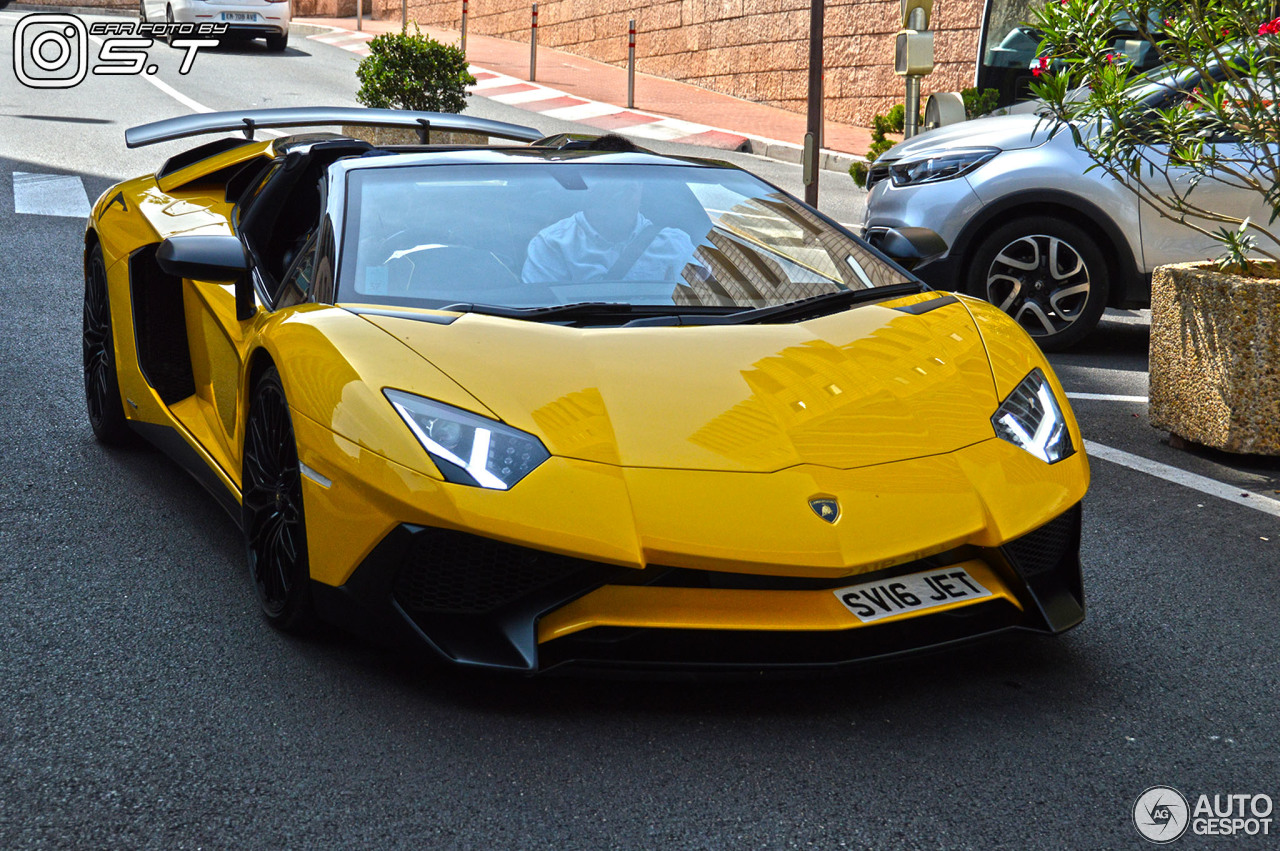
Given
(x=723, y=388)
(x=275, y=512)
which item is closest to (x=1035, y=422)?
(x=723, y=388)

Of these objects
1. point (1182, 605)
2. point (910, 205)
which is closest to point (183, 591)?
point (1182, 605)

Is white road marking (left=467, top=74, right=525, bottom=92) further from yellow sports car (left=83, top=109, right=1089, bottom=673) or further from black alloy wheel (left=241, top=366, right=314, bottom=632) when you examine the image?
black alloy wheel (left=241, top=366, right=314, bottom=632)

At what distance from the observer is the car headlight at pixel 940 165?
7289 mm

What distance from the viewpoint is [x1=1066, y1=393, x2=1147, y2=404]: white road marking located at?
6254 mm

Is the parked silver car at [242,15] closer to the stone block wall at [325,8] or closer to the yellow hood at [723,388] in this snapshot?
the stone block wall at [325,8]

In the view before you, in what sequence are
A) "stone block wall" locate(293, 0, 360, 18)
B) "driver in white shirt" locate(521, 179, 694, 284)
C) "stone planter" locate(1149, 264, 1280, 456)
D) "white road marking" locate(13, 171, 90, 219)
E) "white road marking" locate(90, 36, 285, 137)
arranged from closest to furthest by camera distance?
"driver in white shirt" locate(521, 179, 694, 284)
"stone planter" locate(1149, 264, 1280, 456)
"white road marking" locate(13, 171, 90, 219)
"white road marking" locate(90, 36, 285, 137)
"stone block wall" locate(293, 0, 360, 18)

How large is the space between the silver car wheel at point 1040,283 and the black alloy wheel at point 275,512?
472 cm

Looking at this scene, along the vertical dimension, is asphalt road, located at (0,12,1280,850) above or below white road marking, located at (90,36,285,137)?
below

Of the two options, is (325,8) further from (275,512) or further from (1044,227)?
(275,512)

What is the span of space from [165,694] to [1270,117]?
4384 millimetres

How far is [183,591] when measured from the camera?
3670 millimetres

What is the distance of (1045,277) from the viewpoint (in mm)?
7188

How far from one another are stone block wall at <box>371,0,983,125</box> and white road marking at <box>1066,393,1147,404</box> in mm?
12787

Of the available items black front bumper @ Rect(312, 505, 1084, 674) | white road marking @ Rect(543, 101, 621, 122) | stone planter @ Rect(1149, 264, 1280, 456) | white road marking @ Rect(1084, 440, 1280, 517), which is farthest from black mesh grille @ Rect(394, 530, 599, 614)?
white road marking @ Rect(543, 101, 621, 122)
